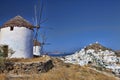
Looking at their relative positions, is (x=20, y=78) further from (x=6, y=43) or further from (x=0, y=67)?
(x=6, y=43)

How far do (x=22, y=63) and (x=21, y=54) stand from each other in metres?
4.45

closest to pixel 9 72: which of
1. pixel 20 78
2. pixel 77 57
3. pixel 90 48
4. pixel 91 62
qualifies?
pixel 20 78

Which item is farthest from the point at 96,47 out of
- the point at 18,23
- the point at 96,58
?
the point at 18,23

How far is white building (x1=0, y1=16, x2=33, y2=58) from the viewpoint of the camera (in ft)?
92.7

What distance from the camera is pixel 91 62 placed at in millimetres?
45156

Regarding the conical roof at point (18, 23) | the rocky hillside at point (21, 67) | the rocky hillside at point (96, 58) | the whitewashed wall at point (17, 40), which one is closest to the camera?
the rocky hillside at point (21, 67)

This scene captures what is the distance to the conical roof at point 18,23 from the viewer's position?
28898 mm

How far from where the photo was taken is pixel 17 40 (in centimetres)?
2828

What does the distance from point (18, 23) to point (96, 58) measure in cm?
2185

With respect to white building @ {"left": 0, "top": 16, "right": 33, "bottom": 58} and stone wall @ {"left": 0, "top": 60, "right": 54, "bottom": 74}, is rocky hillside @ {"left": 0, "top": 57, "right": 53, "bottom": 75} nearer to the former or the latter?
stone wall @ {"left": 0, "top": 60, "right": 54, "bottom": 74}

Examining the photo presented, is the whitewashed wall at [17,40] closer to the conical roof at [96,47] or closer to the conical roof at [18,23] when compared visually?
the conical roof at [18,23]

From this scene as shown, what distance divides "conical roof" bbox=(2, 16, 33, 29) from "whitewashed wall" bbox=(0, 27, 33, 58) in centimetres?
43

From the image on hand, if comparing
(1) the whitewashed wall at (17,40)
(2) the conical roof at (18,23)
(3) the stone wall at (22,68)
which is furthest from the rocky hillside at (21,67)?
(2) the conical roof at (18,23)

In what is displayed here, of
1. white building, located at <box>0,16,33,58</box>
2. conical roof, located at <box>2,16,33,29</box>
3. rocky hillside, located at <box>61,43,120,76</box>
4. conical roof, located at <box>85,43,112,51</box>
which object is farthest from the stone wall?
conical roof, located at <box>85,43,112,51</box>
